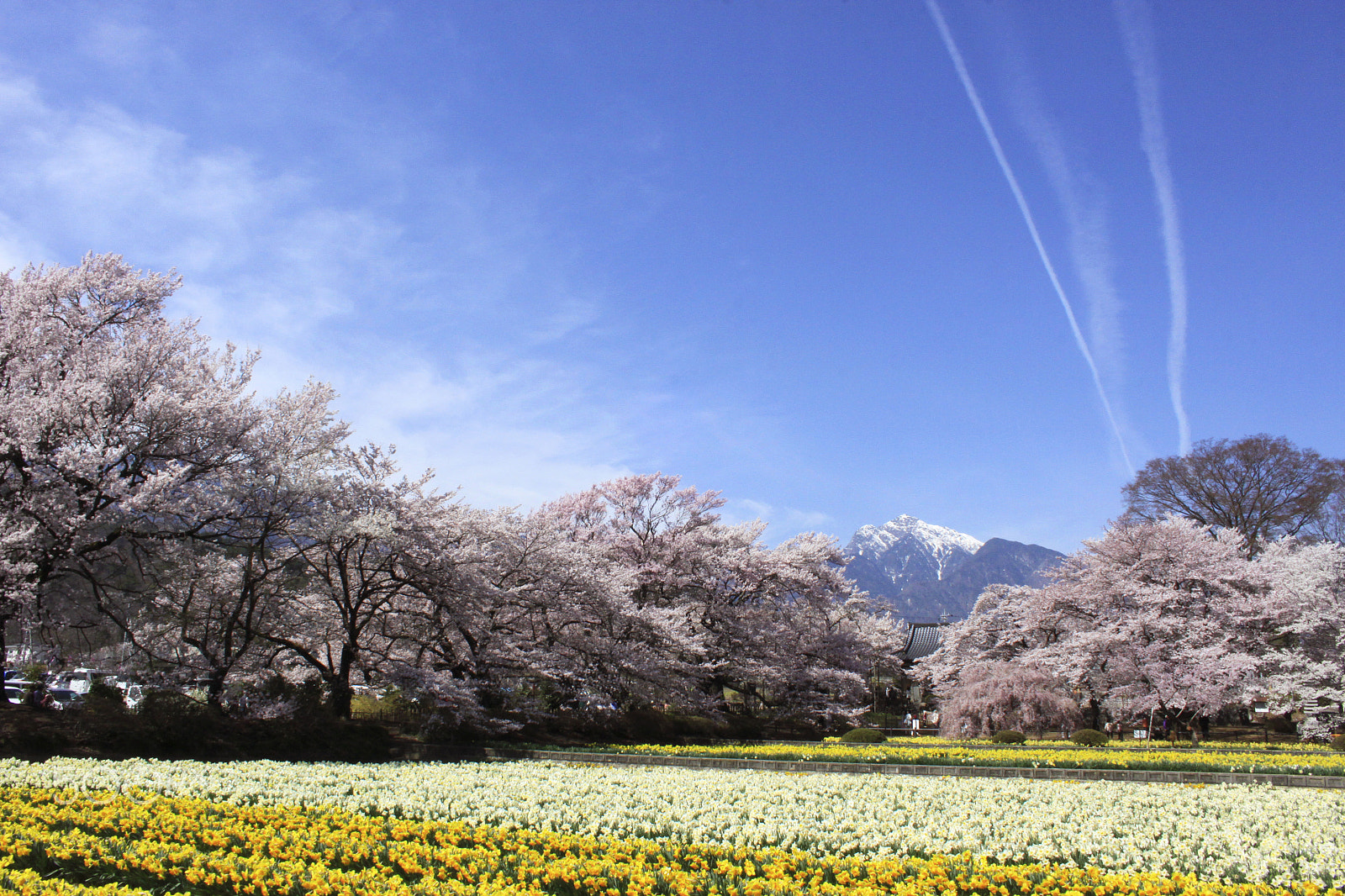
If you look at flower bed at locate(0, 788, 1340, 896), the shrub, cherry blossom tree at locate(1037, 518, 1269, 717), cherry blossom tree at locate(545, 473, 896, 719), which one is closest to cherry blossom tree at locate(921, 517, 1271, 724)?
cherry blossom tree at locate(1037, 518, 1269, 717)

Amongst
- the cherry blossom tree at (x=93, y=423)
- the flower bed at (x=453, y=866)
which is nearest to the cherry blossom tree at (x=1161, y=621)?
the flower bed at (x=453, y=866)

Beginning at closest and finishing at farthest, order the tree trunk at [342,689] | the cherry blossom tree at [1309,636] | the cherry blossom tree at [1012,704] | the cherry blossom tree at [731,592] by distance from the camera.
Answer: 1. the tree trunk at [342,689]
2. the cherry blossom tree at [1012,704]
3. the cherry blossom tree at [1309,636]
4. the cherry blossom tree at [731,592]

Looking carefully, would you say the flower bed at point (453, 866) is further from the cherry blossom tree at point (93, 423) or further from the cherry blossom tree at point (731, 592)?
the cherry blossom tree at point (731, 592)

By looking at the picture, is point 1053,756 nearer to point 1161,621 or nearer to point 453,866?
point 1161,621

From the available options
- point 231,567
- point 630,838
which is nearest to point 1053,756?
point 630,838

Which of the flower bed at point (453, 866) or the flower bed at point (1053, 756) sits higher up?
the flower bed at point (453, 866)

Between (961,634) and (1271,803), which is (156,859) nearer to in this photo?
(1271,803)

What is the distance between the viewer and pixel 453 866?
559 cm

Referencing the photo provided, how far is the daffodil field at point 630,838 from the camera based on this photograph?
518cm

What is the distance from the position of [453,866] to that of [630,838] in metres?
1.65

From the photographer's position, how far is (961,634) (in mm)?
39594

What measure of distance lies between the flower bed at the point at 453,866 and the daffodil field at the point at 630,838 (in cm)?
2

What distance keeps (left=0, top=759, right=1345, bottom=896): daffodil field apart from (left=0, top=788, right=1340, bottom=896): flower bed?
0.02 m

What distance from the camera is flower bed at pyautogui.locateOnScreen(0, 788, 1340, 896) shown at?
4984 mm
